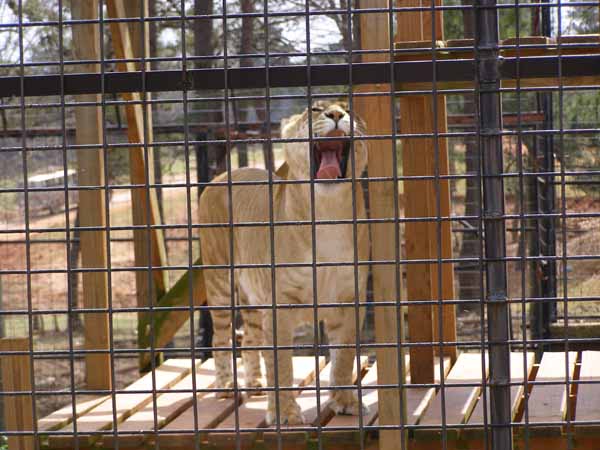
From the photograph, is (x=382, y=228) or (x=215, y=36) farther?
(x=215, y=36)

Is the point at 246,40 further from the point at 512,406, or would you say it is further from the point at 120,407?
the point at 512,406

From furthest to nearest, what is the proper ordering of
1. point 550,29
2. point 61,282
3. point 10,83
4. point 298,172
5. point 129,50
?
point 61,282 < point 550,29 < point 129,50 < point 298,172 < point 10,83

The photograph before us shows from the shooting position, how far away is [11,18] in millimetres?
9180

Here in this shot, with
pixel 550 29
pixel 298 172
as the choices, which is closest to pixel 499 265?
pixel 298 172

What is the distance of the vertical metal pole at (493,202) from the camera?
123 inches

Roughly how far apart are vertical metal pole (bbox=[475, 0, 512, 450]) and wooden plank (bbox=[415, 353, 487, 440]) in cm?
128

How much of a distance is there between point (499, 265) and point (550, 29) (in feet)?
17.2

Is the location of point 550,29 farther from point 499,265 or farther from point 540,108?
point 499,265

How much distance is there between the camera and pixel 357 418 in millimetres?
Result: 5320

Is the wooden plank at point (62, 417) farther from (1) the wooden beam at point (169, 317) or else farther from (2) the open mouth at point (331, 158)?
(2) the open mouth at point (331, 158)

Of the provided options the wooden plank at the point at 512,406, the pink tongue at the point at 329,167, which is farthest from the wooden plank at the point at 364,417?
the pink tongue at the point at 329,167

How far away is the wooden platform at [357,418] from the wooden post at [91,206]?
0.86 feet

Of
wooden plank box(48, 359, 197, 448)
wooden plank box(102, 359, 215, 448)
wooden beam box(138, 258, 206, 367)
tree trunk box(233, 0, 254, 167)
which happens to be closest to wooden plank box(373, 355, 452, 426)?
wooden plank box(102, 359, 215, 448)

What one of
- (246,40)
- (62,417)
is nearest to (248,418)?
(62,417)
